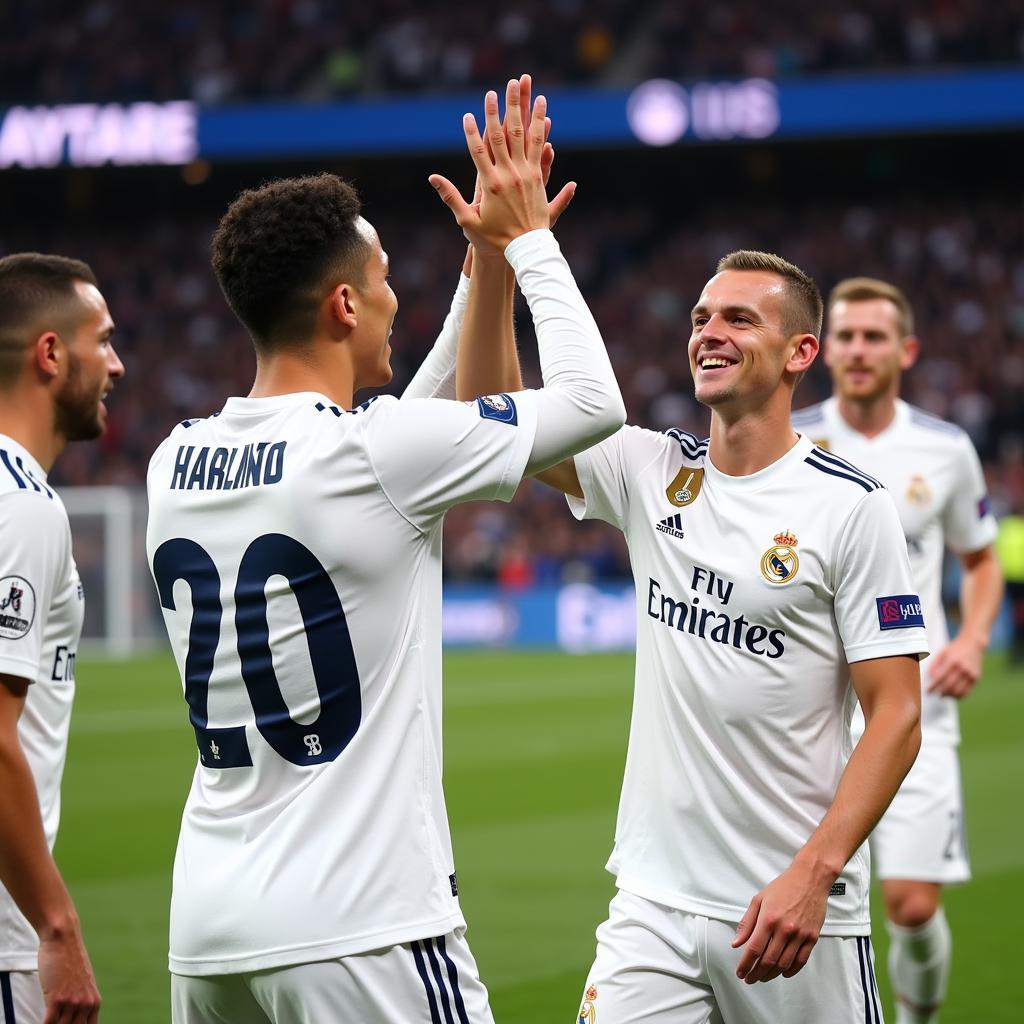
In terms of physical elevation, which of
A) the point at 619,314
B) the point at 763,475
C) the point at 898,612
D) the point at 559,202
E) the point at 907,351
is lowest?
the point at 898,612

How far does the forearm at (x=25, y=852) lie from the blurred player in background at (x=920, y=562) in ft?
11.8

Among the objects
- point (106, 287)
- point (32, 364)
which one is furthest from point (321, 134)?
point (32, 364)

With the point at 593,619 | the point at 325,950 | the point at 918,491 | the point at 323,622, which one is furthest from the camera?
the point at 593,619

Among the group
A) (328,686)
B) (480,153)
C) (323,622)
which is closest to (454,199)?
(480,153)

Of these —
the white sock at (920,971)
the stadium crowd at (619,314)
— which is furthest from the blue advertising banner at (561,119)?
the white sock at (920,971)

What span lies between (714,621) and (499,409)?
1033mm

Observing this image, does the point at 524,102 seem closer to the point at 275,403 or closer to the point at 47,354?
the point at 275,403

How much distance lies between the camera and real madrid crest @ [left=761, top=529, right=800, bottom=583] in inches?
143

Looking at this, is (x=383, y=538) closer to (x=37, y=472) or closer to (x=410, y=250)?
(x=37, y=472)

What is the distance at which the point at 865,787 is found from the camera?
10.8 ft

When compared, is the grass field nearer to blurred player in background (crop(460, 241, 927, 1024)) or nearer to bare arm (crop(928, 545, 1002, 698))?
bare arm (crop(928, 545, 1002, 698))

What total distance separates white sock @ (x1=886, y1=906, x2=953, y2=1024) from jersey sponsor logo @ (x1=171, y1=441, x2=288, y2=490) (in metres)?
3.67

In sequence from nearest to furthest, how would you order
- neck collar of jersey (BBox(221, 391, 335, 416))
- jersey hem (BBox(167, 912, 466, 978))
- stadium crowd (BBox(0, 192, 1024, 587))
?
jersey hem (BBox(167, 912, 466, 978))
neck collar of jersey (BBox(221, 391, 335, 416))
stadium crowd (BBox(0, 192, 1024, 587))

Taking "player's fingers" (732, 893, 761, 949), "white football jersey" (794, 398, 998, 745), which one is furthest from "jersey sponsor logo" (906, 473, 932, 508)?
"player's fingers" (732, 893, 761, 949)
